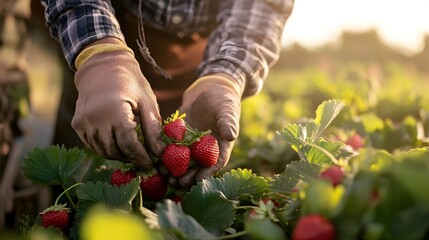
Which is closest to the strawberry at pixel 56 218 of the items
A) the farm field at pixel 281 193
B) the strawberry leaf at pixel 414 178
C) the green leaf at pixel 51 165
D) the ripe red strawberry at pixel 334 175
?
the farm field at pixel 281 193

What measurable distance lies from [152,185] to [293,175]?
1.45ft

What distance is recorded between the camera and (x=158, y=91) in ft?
9.42

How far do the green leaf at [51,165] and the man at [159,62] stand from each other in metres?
0.09

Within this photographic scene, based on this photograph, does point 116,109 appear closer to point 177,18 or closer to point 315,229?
point 315,229

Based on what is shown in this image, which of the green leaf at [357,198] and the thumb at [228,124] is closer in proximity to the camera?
the green leaf at [357,198]

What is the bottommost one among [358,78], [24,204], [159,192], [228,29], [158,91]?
[24,204]

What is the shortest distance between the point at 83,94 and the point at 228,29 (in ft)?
2.47

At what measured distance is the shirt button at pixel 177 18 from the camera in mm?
2609

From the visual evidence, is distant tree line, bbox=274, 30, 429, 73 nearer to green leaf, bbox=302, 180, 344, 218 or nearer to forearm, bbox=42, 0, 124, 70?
forearm, bbox=42, 0, 124, 70

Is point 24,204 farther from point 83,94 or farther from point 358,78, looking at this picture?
point 358,78

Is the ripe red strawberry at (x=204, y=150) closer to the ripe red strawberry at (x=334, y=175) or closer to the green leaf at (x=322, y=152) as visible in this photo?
the green leaf at (x=322, y=152)

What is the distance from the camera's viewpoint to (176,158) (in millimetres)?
1744

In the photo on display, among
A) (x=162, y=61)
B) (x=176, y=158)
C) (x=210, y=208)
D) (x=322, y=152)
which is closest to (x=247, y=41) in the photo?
(x=162, y=61)

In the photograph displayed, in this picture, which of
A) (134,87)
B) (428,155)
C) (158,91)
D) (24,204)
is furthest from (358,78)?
(428,155)
